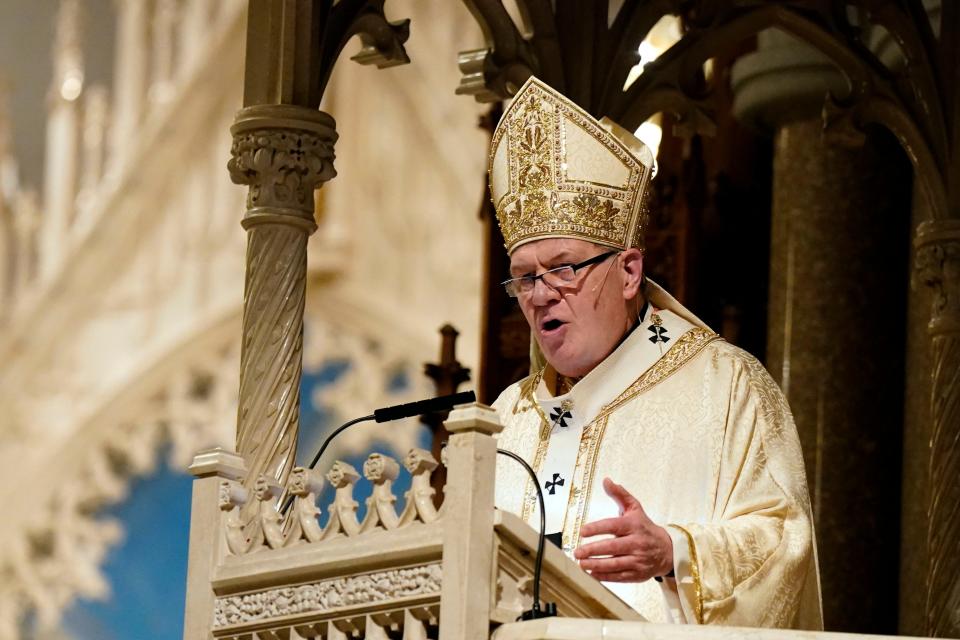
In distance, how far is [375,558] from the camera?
409 centimetres

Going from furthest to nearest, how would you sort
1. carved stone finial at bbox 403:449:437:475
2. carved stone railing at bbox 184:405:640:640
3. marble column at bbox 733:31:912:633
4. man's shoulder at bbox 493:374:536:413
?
marble column at bbox 733:31:912:633
man's shoulder at bbox 493:374:536:413
carved stone finial at bbox 403:449:437:475
carved stone railing at bbox 184:405:640:640

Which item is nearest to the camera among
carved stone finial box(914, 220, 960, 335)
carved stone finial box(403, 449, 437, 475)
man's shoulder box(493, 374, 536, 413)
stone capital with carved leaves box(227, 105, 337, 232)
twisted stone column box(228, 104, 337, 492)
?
carved stone finial box(403, 449, 437, 475)

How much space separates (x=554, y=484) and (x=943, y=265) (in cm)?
269

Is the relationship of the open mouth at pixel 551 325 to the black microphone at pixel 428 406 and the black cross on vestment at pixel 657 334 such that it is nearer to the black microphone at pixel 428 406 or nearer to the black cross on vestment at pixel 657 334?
the black cross on vestment at pixel 657 334

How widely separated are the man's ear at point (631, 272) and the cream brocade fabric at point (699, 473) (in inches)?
3.7

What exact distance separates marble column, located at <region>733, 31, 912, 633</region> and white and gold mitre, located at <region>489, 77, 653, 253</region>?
3.79 metres

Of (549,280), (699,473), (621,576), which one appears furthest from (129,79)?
(621,576)

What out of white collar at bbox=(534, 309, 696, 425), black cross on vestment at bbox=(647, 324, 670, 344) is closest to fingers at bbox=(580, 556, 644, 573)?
white collar at bbox=(534, 309, 696, 425)

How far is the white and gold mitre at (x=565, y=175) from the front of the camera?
5301 millimetres

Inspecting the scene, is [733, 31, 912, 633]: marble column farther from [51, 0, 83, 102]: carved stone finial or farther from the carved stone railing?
[51, 0, 83, 102]: carved stone finial

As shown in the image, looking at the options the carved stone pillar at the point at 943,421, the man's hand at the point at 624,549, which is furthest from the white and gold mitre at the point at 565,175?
the carved stone pillar at the point at 943,421

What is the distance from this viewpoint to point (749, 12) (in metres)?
8.26

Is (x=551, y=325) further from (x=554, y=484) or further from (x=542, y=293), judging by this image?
(x=554, y=484)

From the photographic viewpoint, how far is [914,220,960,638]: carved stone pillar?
7.13 meters
